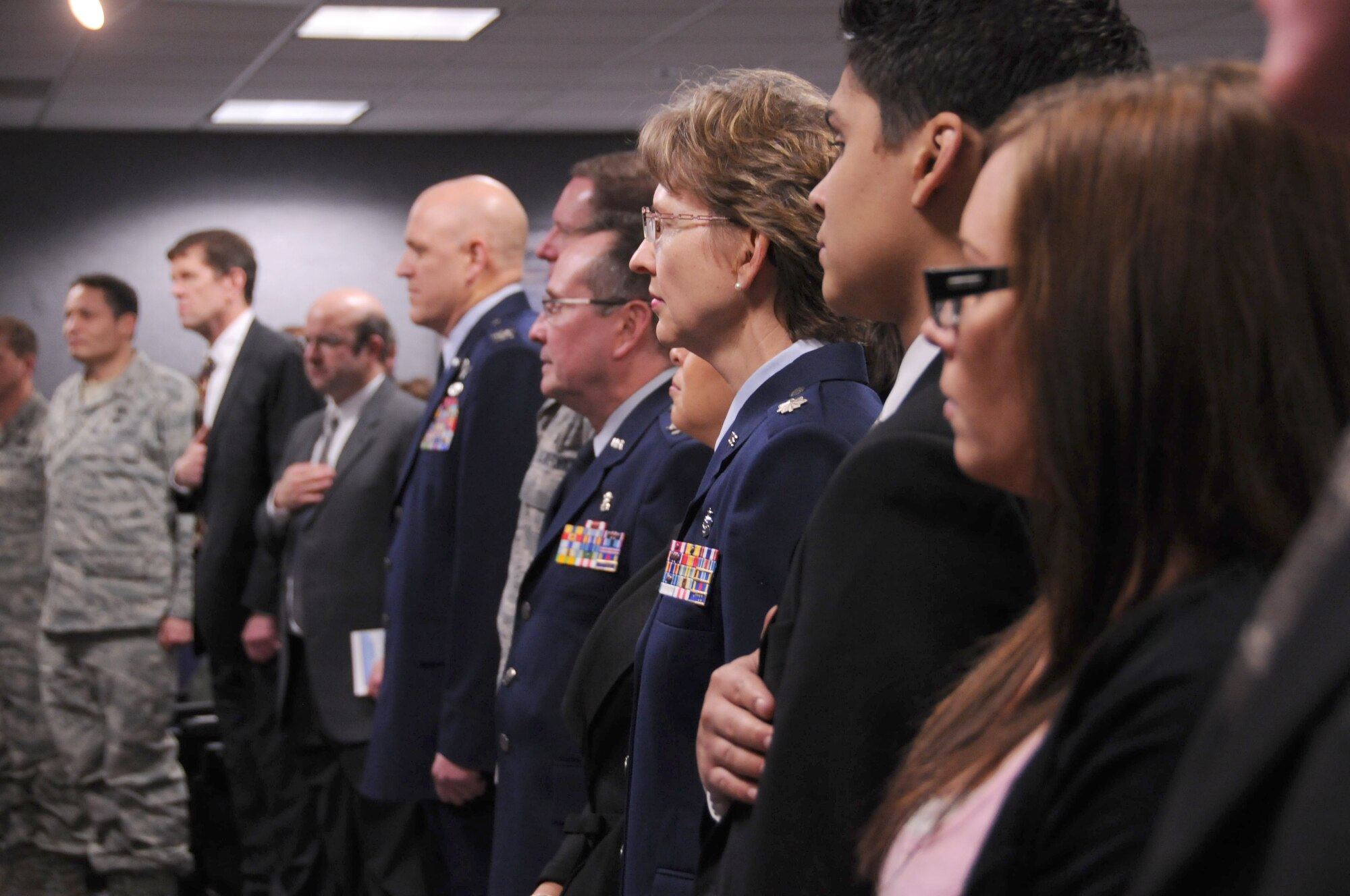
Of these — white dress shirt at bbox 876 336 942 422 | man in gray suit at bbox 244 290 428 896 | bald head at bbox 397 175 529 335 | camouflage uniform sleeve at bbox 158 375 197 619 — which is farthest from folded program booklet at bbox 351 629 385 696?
white dress shirt at bbox 876 336 942 422

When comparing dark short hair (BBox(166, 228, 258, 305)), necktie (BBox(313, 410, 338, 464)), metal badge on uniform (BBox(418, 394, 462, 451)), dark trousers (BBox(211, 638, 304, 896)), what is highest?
dark short hair (BBox(166, 228, 258, 305))

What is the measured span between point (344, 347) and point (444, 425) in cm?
118

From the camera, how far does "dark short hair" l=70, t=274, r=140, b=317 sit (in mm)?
4750

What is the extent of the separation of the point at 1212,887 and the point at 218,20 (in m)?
5.95

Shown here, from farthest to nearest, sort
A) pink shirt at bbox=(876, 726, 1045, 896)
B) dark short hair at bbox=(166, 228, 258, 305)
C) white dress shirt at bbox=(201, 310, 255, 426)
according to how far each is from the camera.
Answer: dark short hair at bbox=(166, 228, 258, 305)
white dress shirt at bbox=(201, 310, 255, 426)
pink shirt at bbox=(876, 726, 1045, 896)

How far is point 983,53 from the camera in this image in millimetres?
1082

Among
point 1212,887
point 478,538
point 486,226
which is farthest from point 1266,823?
point 486,226

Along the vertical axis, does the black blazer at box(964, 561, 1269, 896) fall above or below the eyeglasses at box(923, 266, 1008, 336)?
below

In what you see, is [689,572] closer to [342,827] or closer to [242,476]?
[342,827]

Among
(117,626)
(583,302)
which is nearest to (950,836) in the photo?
(583,302)

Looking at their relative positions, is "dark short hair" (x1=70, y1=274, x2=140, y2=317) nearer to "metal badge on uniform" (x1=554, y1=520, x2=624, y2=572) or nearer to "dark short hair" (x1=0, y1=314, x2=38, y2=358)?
"dark short hair" (x1=0, y1=314, x2=38, y2=358)

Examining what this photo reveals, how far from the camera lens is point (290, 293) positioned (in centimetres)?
861

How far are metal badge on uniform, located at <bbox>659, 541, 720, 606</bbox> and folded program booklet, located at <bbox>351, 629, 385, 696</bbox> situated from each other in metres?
2.03

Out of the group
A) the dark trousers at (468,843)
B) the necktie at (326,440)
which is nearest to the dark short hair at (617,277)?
the dark trousers at (468,843)
